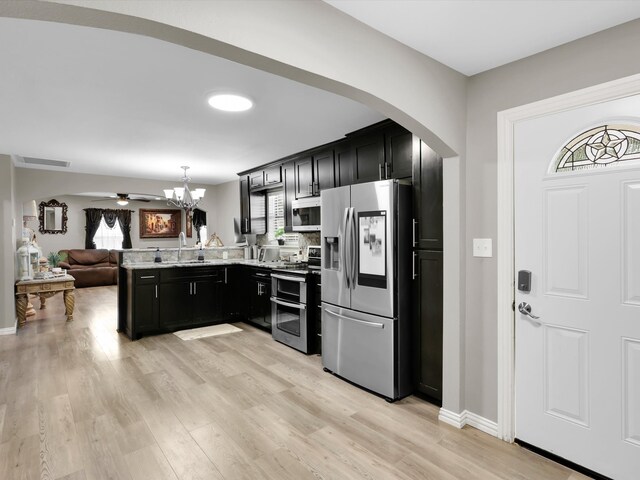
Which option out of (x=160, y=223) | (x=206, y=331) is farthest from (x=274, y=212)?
(x=160, y=223)

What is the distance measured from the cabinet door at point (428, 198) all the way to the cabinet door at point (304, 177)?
1.81 m

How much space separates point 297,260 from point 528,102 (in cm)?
353

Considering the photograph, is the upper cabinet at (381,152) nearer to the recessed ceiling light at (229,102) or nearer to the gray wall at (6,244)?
the recessed ceiling light at (229,102)

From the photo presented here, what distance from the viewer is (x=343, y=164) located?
390 cm

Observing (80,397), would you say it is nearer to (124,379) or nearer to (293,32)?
(124,379)

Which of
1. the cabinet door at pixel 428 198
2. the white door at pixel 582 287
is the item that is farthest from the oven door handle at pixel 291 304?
the white door at pixel 582 287

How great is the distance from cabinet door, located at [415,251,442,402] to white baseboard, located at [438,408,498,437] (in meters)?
0.21

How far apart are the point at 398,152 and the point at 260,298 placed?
9.26 ft

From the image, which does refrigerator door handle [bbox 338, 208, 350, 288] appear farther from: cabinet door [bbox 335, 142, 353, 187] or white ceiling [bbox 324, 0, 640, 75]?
white ceiling [bbox 324, 0, 640, 75]

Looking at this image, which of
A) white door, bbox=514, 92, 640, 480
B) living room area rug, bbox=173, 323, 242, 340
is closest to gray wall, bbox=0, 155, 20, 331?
living room area rug, bbox=173, 323, 242, 340

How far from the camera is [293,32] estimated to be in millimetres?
1525

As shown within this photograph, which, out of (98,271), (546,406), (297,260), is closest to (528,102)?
(546,406)

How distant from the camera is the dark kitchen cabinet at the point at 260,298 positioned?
4754 millimetres

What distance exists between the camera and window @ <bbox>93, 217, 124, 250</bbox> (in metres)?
10.8
